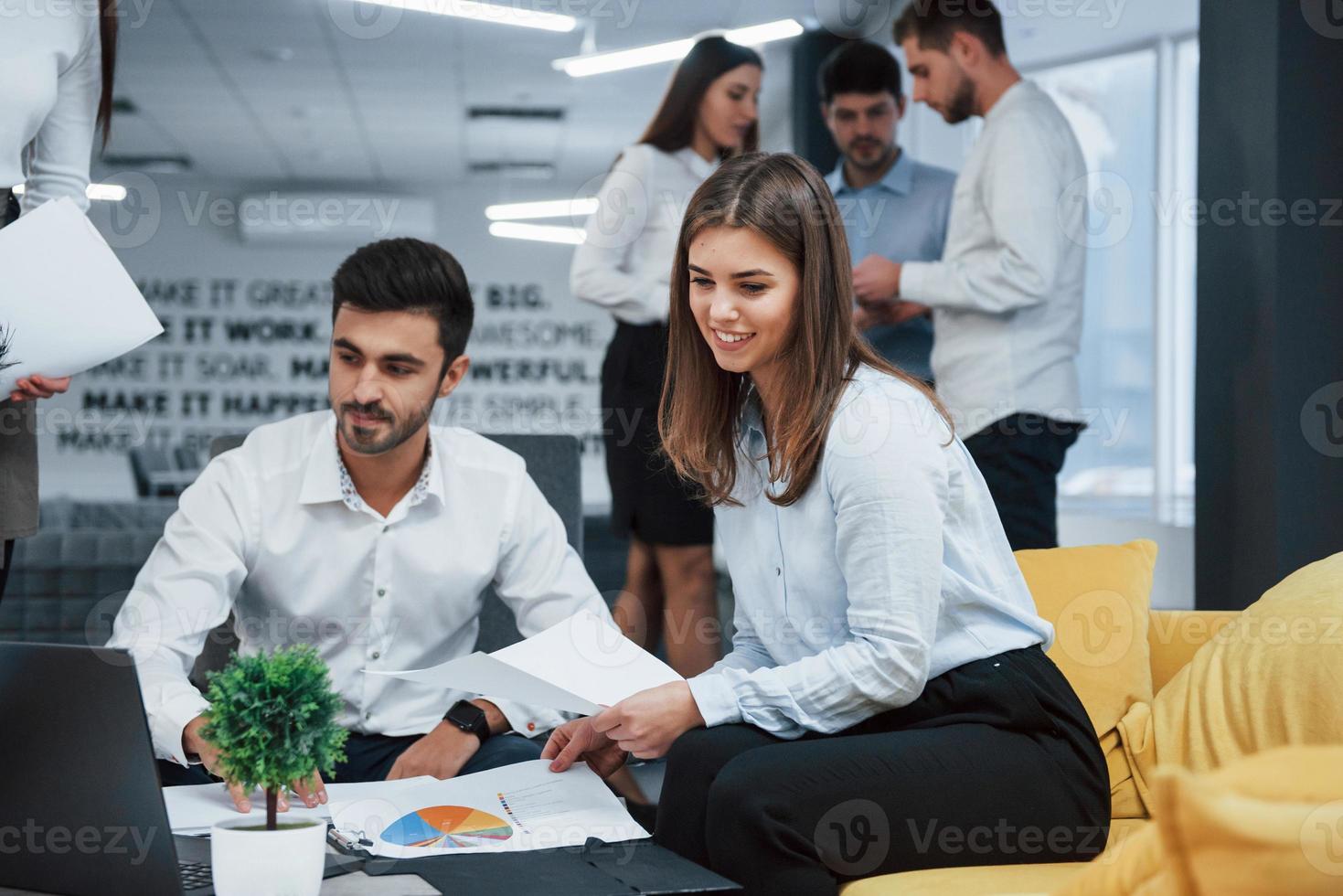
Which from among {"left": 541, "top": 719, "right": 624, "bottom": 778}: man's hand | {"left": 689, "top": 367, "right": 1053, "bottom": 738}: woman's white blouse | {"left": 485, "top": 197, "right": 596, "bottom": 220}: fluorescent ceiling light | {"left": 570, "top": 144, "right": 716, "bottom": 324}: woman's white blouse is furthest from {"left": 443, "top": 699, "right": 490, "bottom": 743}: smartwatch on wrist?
{"left": 485, "top": 197, "right": 596, "bottom": 220}: fluorescent ceiling light

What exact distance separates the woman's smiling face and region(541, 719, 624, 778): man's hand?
1.51 feet

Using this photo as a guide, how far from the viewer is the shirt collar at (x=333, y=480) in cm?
193

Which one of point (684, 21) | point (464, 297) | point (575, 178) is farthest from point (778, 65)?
point (464, 297)

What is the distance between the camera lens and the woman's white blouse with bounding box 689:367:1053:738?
140cm

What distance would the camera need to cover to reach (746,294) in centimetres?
156

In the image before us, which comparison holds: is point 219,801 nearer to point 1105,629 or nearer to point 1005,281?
point 1105,629

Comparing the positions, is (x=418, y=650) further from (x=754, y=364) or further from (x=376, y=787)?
(x=754, y=364)

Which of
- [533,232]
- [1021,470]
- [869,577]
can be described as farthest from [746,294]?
[533,232]

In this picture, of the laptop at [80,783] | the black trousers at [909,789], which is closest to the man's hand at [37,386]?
the laptop at [80,783]

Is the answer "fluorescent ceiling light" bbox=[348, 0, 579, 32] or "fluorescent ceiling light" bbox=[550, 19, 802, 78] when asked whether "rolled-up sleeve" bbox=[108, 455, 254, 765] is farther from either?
"fluorescent ceiling light" bbox=[550, 19, 802, 78]

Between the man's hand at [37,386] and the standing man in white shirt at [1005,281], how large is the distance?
1.74 m

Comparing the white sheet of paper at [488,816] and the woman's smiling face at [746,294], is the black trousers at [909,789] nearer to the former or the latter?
the white sheet of paper at [488,816]

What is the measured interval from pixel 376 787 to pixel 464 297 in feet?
2.85

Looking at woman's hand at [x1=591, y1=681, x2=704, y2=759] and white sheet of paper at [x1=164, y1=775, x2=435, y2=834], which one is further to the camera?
woman's hand at [x1=591, y1=681, x2=704, y2=759]
